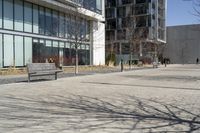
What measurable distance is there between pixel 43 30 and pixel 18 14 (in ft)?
13.4

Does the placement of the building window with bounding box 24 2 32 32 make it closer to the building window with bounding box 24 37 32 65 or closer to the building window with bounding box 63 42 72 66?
the building window with bounding box 24 37 32 65

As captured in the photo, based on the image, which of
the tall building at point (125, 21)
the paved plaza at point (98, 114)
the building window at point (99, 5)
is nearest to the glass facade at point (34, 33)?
the building window at point (99, 5)

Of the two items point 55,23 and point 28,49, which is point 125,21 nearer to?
point 55,23

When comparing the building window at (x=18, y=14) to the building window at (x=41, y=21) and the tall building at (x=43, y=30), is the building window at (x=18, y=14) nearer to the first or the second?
the tall building at (x=43, y=30)

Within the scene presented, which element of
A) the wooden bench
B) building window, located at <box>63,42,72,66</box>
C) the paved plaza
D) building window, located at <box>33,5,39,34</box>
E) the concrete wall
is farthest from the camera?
the concrete wall

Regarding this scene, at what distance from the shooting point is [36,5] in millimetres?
33781

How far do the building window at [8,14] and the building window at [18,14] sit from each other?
657mm

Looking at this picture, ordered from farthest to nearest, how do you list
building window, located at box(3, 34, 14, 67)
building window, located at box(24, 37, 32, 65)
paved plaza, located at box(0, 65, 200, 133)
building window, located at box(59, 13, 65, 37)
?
1. building window, located at box(59, 13, 65, 37)
2. building window, located at box(24, 37, 32, 65)
3. building window, located at box(3, 34, 14, 67)
4. paved plaza, located at box(0, 65, 200, 133)

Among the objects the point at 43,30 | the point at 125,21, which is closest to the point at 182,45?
A: the point at 125,21

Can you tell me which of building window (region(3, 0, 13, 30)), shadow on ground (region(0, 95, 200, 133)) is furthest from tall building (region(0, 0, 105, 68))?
shadow on ground (region(0, 95, 200, 133))

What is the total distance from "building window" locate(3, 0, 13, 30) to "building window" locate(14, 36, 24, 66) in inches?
54.0

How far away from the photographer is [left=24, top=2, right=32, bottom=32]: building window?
31766mm

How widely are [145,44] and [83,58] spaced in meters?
23.3

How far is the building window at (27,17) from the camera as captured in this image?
104 ft
